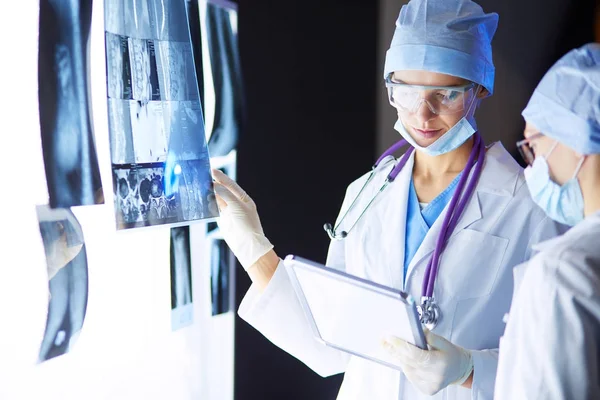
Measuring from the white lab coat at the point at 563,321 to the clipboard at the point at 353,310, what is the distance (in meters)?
0.21

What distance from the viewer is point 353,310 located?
1282mm

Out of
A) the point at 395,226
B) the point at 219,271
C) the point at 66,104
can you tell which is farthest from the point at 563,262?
the point at 219,271

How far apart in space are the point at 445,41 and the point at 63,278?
0.91 m

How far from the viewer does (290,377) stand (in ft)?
7.32

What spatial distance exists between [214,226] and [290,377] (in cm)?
67

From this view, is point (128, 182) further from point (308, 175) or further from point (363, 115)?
point (363, 115)

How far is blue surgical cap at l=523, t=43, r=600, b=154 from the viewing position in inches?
39.7

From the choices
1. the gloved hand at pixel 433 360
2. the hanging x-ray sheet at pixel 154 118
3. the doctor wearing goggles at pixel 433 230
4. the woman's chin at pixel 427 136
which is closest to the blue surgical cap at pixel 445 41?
the doctor wearing goggles at pixel 433 230

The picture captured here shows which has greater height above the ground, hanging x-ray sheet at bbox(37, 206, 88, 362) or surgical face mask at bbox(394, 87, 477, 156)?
surgical face mask at bbox(394, 87, 477, 156)

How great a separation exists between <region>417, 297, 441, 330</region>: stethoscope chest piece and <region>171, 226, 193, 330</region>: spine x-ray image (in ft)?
1.95

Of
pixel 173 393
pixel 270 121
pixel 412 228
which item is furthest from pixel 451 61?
pixel 173 393

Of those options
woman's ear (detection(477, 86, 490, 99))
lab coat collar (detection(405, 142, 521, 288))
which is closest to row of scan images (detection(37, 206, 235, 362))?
lab coat collar (detection(405, 142, 521, 288))

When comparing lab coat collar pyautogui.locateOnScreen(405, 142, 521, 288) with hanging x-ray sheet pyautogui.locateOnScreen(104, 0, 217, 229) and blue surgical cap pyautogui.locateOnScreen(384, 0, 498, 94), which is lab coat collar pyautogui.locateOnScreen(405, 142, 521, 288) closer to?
blue surgical cap pyautogui.locateOnScreen(384, 0, 498, 94)

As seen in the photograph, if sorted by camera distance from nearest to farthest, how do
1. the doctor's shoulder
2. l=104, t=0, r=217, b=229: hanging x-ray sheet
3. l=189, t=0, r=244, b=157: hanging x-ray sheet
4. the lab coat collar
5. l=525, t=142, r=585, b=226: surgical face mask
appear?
the doctor's shoulder
l=525, t=142, r=585, b=226: surgical face mask
l=104, t=0, r=217, b=229: hanging x-ray sheet
the lab coat collar
l=189, t=0, r=244, b=157: hanging x-ray sheet
